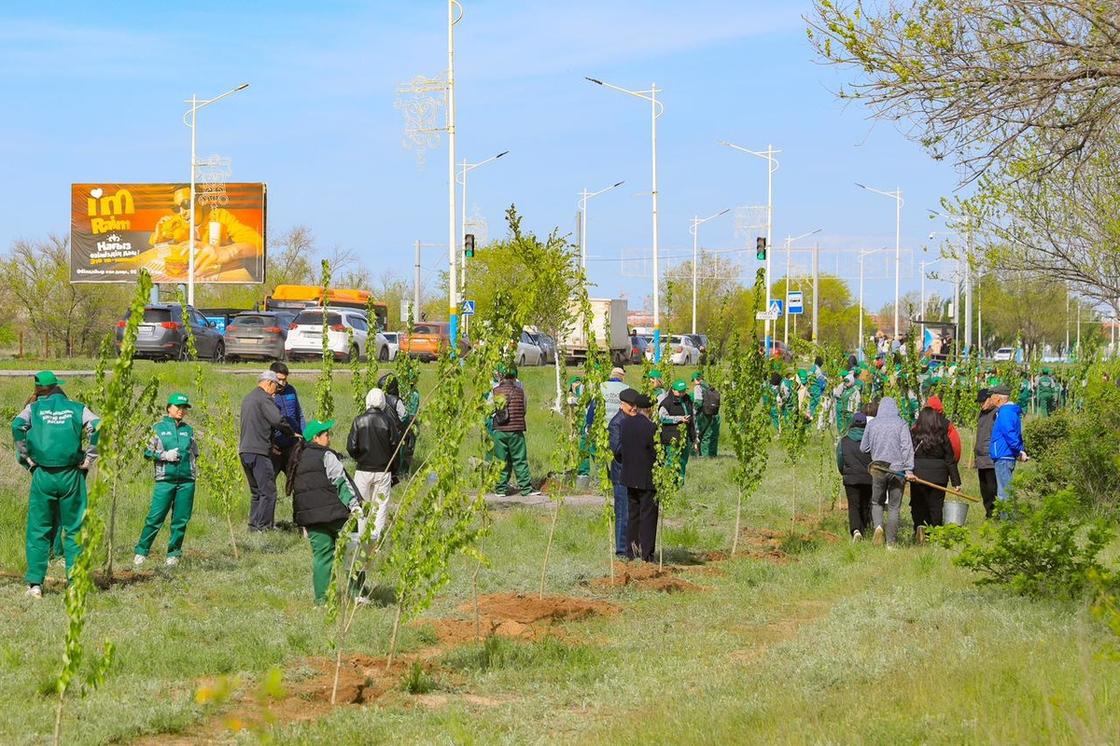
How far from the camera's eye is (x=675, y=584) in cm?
1322

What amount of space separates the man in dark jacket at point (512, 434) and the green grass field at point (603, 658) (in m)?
3.96

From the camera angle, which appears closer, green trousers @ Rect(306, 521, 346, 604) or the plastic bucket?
green trousers @ Rect(306, 521, 346, 604)

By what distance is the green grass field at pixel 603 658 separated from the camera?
7305mm

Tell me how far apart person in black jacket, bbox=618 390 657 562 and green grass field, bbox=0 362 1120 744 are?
0.57 metres

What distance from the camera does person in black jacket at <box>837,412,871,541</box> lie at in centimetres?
1558

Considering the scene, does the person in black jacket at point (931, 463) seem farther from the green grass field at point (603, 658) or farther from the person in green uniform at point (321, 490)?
the person in green uniform at point (321, 490)

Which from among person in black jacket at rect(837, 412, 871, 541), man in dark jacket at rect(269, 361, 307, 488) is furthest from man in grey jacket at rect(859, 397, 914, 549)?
man in dark jacket at rect(269, 361, 307, 488)

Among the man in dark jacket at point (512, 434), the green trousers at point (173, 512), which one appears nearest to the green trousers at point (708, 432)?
the man in dark jacket at point (512, 434)

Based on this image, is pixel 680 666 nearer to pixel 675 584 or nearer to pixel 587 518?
pixel 675 584

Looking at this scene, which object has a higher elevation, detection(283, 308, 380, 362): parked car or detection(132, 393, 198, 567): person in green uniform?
detection(283, 308, 380, 362): parked car

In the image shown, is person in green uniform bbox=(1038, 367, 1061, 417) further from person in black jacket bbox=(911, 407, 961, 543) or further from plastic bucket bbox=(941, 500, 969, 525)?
plastic bucket bbox=(941, 500, 969, 525)

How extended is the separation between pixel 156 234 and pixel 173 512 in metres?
48.6

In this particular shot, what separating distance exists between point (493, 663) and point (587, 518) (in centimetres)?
796

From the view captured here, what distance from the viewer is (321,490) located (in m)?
11.1
